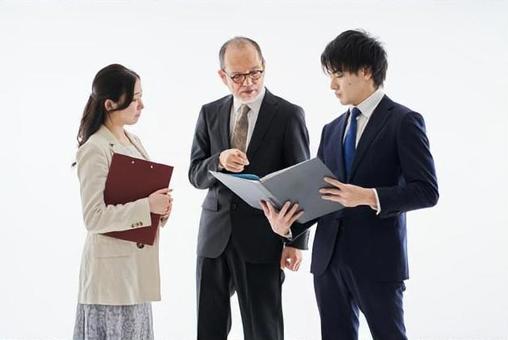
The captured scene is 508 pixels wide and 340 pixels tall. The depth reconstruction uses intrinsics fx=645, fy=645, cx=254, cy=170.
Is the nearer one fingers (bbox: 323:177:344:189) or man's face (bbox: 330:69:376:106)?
fingers (bbox: 323:177:344:189)

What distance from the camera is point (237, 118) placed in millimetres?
2457

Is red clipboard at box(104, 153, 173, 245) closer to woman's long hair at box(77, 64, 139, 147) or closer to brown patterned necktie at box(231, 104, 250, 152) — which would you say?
woman's long hair at box(77, 64, 139, 147)

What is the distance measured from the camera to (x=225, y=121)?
2.47 m

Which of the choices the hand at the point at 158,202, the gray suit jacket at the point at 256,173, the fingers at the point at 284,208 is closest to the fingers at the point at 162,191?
the hand at the point at 158,202

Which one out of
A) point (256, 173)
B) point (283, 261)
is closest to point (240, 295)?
point (283, 261)

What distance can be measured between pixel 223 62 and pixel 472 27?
1.78 metres

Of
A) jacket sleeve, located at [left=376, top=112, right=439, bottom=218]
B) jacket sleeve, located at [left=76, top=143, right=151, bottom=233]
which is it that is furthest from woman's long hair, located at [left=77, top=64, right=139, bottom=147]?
jacket sleeve, located at [left=376, top=112, right=439, bottom=218]

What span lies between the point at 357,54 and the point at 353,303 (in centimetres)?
79

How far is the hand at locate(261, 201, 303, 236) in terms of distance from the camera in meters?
2.07

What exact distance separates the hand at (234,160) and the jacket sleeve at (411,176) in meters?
0.56

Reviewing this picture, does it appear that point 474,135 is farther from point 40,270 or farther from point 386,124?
point 40,270

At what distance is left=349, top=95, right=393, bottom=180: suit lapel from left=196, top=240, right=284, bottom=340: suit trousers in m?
0.58

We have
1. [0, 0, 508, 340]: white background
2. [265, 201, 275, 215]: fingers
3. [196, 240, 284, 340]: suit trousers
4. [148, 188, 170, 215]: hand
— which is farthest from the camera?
[0, 0, 508, 340]: white background

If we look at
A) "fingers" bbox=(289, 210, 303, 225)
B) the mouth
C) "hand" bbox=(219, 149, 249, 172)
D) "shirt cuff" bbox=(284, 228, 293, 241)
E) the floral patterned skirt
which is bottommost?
the floral patterned skirt
